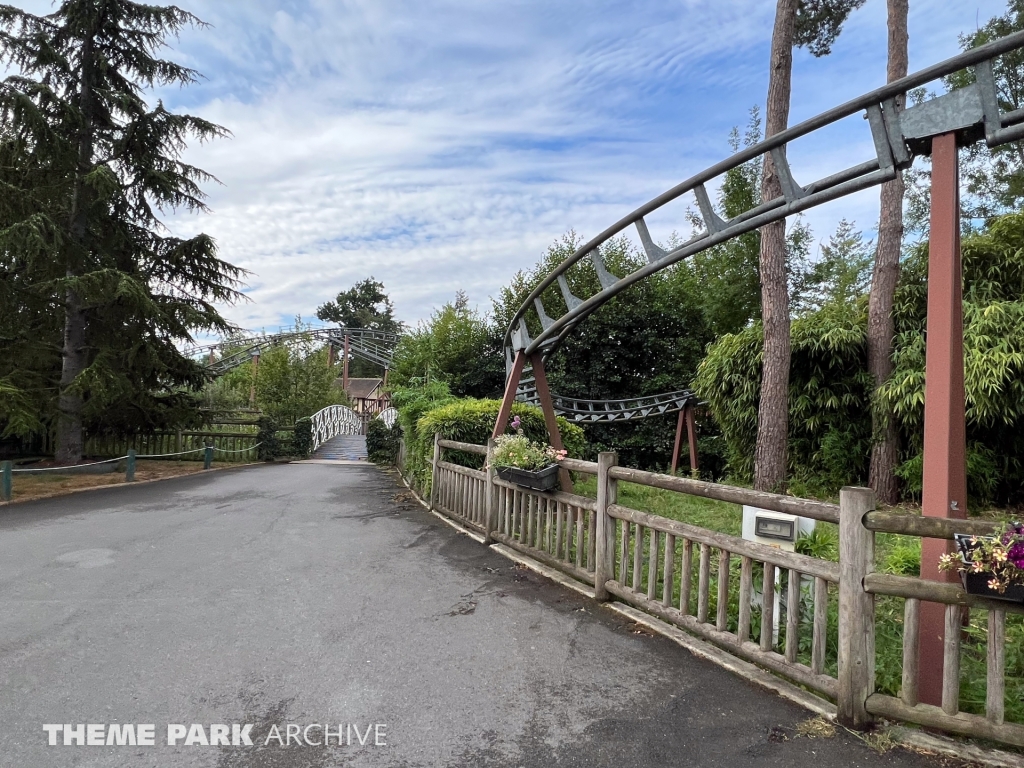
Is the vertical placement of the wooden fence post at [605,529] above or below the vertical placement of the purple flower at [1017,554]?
below

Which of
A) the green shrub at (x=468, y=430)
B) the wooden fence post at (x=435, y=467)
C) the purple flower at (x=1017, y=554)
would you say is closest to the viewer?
the purple flower at (x=1017, y=554)

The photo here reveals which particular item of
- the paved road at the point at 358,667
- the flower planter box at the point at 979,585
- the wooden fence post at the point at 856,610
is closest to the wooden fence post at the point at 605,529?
the paved road at the point at 358,667

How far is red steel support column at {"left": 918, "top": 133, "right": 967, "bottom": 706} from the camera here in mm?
2633

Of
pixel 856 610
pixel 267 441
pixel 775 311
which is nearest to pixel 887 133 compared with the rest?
pixel 856 610

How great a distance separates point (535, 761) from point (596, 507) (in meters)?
2.06

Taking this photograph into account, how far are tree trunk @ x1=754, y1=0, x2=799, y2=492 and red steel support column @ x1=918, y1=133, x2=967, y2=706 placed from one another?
18.4 feet

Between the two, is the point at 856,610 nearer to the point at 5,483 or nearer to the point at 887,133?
the point at 887,133

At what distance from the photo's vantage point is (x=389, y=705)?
2729 mm

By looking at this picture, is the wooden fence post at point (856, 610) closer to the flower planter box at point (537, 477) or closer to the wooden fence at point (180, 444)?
the flower planter box at point (537, 477)

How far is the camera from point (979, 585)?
82.9 inches

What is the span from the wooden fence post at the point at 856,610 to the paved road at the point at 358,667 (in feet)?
0.45

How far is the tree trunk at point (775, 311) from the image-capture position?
8.05m

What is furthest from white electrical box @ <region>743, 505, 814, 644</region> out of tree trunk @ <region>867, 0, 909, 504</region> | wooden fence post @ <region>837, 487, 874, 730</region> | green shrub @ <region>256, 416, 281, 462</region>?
green shrub @ <region>256, 416, 281, 462</region>

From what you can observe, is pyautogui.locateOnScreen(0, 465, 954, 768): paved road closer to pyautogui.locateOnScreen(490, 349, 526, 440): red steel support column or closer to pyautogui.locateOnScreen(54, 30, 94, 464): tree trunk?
pyautogui.locateOnScreen(490, 349, 526, 440): red steel support column
